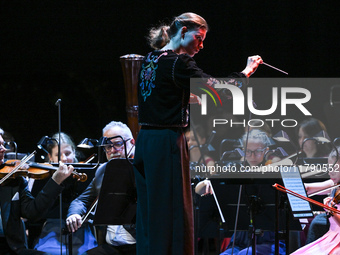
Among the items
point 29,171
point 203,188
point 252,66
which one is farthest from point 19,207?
point 252,66

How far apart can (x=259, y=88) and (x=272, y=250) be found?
73.4 inches

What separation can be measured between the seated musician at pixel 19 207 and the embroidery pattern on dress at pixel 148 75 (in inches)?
48.1

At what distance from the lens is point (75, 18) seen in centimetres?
537

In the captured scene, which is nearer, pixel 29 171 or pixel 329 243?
pixel 329 243

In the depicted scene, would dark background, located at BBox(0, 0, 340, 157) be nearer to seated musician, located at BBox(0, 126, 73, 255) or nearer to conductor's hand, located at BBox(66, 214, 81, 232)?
seated musician, located at BBox(0, 126, 73, 255)

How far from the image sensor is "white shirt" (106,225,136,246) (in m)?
3.03

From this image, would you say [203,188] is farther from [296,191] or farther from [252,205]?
[296,191]

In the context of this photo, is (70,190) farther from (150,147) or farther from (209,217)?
(150,147)

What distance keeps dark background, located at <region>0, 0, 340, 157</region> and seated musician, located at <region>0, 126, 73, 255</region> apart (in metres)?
2.40

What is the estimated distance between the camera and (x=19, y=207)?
10.0 feet

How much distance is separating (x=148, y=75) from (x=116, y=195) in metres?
0.87

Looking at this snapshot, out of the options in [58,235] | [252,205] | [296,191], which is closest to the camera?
[296,191]

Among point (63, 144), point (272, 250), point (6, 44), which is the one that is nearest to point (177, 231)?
point (272, 250)

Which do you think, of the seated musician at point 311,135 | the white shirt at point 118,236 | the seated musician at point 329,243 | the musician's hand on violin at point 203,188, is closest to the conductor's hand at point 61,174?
the white shirt at point 118,236
